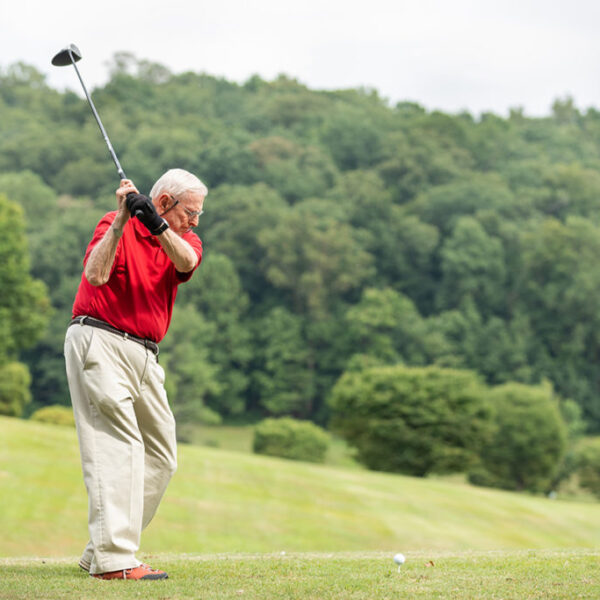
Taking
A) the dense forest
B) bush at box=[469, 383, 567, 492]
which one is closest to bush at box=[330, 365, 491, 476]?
bush at box=[469, 383, 567, 492]

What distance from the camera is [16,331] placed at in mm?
48125

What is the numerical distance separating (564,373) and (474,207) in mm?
19564

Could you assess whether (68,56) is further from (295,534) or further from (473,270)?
(473,270)

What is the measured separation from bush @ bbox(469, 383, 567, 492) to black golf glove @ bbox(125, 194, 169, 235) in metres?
50.7

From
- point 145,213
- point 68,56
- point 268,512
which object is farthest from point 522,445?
point 145,213

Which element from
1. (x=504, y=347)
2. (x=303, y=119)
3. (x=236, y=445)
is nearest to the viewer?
(x=236, y=445)

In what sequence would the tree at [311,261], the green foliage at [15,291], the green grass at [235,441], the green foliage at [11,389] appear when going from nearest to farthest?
the green foliage at [15,291], the green foliage at [11,389], the green grass at [235,441], the tree at [311,261]

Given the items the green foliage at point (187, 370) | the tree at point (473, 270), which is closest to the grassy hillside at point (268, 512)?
the green foliage at point (187, 370)

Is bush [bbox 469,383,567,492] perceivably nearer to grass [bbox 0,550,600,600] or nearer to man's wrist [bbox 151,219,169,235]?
grass [bbox 0,550,600,600]

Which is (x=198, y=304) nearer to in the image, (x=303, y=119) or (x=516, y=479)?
(x=516, y=479)

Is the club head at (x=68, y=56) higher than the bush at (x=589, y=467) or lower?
higher

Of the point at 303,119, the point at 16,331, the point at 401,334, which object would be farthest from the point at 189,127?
the point at 16,331

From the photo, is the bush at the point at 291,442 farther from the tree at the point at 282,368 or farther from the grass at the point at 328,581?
the grass at the point at 328,581

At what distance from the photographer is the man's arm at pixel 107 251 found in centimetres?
560
